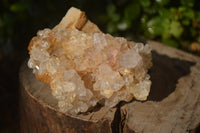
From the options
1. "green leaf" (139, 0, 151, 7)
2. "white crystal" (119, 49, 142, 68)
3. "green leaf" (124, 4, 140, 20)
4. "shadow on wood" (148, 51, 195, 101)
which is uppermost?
"white crystal" (119, 49, 142, 68)

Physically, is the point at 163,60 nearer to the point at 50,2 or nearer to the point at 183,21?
the point at 183,21

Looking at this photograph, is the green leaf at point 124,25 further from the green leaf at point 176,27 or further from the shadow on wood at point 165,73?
the shadow on wood at point 165,73

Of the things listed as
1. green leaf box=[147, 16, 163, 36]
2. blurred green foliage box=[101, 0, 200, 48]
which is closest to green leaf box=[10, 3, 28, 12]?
blurred green foliage box=[101, 0, 200, 48]

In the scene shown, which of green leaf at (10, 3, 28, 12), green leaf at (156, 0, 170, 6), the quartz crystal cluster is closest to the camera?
the quartz crystal cluster

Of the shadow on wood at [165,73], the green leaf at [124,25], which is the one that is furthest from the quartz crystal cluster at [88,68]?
the green leaf at [124,25]

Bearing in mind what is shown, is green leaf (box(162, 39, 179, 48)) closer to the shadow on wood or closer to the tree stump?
the shadow on wood

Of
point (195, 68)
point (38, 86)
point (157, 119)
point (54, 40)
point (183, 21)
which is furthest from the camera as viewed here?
point (183, 21)

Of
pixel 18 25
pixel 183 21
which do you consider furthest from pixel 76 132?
pixel 18 25
